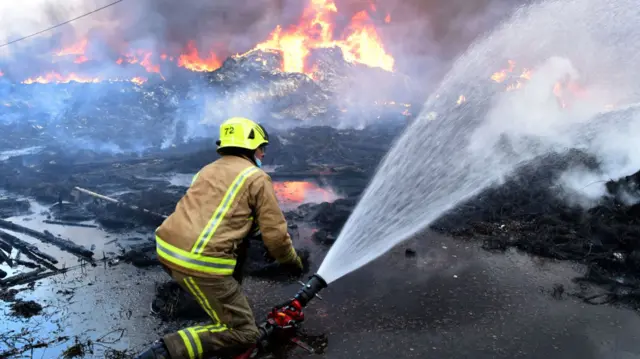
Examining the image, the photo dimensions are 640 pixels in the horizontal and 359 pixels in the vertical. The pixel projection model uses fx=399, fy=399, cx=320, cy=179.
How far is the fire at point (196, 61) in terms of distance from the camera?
113 feet

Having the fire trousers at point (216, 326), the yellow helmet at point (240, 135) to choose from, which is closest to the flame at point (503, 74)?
the yellow helmet at point (240, 135)

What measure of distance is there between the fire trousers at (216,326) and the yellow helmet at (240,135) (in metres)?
1.04

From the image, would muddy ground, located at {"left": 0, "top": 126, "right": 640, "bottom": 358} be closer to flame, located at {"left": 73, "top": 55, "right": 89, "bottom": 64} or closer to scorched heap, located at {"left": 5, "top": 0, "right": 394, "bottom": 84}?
scorched heap, located at {"left": 5, "top": 0, "right": 394, "bottom": 84}

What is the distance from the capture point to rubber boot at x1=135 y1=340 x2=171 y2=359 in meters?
2.95

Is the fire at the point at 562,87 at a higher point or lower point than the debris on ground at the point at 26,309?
higher

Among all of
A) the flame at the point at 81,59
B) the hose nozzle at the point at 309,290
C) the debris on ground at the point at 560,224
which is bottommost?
the hose nozzle at the point at 309,290

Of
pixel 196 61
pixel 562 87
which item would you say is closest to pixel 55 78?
pixel 196 61

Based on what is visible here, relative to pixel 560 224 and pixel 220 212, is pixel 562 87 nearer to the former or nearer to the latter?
pixel 560 224

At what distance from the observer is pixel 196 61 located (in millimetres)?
34719

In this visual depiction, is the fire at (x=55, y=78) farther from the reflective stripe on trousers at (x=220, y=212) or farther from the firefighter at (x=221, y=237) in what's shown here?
the reflective stripe on trousers at (x=220, y=212)

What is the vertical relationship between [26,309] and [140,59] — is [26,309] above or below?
below

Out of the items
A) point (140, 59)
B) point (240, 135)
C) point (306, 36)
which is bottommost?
point (240, 135)

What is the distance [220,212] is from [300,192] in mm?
7951

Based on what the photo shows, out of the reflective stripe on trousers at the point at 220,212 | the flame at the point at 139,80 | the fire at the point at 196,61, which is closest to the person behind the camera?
the reflective stripe on trousers at the point at 220,212
